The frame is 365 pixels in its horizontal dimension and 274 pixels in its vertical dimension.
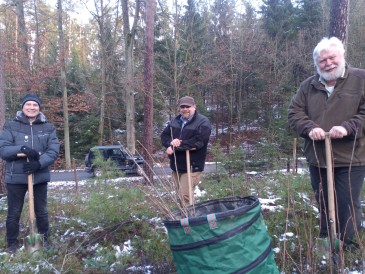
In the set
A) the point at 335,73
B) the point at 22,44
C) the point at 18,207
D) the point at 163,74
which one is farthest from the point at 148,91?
the point at 22,44

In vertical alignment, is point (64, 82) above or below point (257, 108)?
above

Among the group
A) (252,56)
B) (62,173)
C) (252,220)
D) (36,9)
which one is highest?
(36,9)

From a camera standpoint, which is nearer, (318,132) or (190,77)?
(318,132)

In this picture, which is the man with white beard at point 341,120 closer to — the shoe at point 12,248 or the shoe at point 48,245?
the shoe at point 48,245

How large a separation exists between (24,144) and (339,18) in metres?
5.04

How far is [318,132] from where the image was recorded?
2822mm

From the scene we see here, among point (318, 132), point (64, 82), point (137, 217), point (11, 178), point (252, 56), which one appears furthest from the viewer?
point (252, 56)

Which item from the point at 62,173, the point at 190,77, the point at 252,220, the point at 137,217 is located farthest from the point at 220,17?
the point at 252,220

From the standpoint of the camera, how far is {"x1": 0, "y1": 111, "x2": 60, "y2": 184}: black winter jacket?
3.96m

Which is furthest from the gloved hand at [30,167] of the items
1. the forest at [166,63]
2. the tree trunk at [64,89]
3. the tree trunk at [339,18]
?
the tree trunk at [64,89]

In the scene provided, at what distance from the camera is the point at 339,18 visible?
5836 millimetres

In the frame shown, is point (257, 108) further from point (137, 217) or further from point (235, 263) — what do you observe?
point (235, 263)

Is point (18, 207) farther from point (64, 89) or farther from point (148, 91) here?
point (64, 89)

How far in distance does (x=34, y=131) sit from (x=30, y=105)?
300 mm
